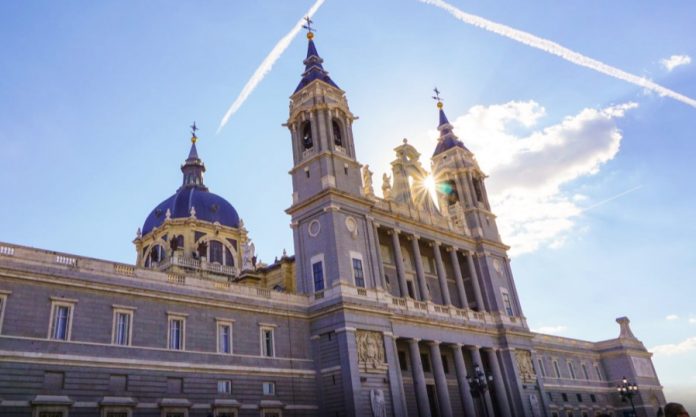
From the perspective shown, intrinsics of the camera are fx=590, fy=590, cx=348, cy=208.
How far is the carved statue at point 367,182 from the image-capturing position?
1777 inches

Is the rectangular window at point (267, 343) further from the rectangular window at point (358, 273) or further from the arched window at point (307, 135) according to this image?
the arched window at point (307, 135)

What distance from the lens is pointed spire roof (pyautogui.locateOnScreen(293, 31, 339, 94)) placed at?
4703 cm

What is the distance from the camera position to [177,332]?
31656mm

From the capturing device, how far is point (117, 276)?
1181 inches

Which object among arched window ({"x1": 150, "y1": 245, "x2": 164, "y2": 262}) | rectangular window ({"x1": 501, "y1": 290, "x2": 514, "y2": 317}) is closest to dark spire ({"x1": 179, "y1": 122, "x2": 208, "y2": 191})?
arched window ({"x1": 150, "y1": 245, "x2": 164, "y2": 262})

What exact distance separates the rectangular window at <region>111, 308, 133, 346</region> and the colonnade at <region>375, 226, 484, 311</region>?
19866mm

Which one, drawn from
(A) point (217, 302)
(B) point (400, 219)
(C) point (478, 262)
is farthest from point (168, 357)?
(C) point (478, 262)

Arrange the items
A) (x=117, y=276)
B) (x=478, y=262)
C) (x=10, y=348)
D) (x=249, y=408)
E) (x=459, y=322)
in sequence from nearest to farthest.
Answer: (x=10, y=348)
(x=117, y=276)
(x=249, y=408)
(x=459, y=322)
(x=478, y=262)

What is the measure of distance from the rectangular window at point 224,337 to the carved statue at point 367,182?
52.0 ft

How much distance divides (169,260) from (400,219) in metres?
30.3

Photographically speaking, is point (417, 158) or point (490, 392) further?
point (417, 158)

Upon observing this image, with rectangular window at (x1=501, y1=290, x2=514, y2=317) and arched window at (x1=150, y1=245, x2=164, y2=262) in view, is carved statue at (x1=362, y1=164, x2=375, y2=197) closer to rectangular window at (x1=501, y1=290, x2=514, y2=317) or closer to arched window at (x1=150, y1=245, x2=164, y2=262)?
rectangular window at (x1=501, y1=290, x2=514, y2=317)

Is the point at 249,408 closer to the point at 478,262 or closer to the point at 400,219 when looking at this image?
the point at 400,219

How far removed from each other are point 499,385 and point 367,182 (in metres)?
19.4
